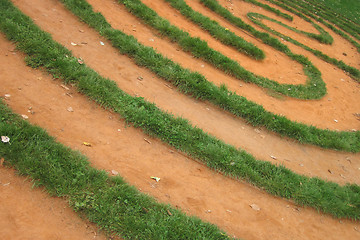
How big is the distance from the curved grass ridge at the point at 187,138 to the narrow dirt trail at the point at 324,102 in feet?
6.05

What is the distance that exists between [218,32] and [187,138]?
14.2 feet

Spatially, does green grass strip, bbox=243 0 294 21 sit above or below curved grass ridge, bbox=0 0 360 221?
above

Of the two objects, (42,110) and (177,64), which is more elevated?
(177,64)

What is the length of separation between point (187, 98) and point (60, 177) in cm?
284

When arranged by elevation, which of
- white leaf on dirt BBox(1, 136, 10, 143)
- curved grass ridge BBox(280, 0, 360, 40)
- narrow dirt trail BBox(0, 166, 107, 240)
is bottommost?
narrow dirt trail BBox(0, 166, 107, 240)

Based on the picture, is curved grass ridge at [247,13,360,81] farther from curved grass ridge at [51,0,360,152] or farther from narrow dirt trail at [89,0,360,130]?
curved grass ridge at [51,0,360,152]

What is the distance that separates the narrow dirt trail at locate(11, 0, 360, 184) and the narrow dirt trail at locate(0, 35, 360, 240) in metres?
0.87

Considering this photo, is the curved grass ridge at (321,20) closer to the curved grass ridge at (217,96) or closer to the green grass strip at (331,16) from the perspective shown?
the green grass strip at (331,16)

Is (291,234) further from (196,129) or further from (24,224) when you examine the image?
(24,224)

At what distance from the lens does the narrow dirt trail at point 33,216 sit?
2.88 meters

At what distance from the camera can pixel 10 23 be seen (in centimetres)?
503

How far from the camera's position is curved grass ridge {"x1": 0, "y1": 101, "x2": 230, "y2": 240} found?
3166 mm

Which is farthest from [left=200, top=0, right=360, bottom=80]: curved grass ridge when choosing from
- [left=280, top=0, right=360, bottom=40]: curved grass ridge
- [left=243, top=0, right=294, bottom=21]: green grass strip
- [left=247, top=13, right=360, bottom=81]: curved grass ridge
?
[left=280, top=0, right=360, bottom=40]: curved grass ridge

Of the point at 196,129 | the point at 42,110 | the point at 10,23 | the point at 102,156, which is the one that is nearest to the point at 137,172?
the point at 102,156
